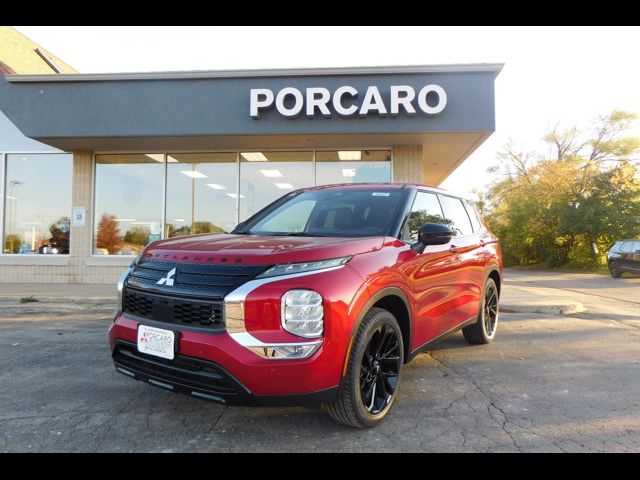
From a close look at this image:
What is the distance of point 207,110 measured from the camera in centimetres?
948

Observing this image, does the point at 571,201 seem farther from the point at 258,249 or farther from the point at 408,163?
the point at 258,249

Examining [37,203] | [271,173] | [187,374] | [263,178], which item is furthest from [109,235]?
[187,374]

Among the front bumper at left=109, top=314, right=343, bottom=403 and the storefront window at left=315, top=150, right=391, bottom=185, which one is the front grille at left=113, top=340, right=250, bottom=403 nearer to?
the front bumper at left=109, top=314, right=343, bottom=403

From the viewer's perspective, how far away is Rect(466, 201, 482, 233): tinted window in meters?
5.04

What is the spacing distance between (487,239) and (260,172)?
7.31 metres

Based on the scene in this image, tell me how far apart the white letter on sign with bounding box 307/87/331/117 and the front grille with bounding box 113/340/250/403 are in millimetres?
7228

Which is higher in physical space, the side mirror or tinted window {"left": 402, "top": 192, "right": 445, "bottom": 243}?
tinted window {"left": 402, "top": 192, "right": 445, "bottom": 243}

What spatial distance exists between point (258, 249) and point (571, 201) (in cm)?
2817

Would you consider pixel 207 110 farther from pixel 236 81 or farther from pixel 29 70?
pixel 29 70

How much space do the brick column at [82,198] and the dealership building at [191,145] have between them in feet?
0.09

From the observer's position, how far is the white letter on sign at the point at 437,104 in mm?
8867

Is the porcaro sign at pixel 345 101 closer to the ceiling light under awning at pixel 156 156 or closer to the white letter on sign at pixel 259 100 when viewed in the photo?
the white letter on sign at pixel 259 100

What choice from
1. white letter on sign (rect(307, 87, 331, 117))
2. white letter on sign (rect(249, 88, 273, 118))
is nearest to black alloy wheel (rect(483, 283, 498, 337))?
white letter on sign (rect(307, 87, 331, 117))

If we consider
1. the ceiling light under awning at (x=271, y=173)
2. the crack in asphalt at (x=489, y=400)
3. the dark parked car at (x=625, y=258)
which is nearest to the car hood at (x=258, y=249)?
the crack in asphalt at (x=489, y=400)
